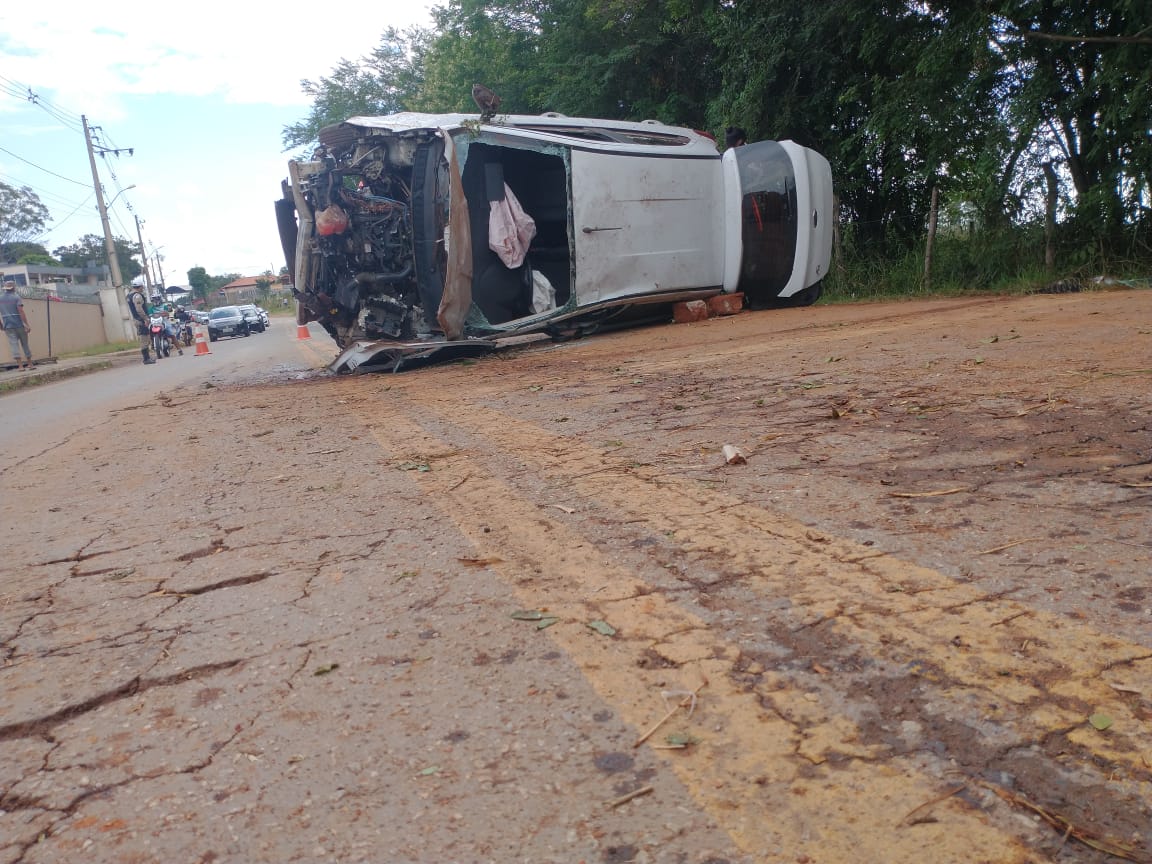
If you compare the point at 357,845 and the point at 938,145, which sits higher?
the point at 938,145

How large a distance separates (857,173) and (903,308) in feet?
16.8

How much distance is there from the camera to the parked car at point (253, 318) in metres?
33.2

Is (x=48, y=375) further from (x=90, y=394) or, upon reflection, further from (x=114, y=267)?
(x=114, y=267)

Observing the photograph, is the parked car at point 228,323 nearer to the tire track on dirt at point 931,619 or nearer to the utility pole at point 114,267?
the utility pole at point 114,267

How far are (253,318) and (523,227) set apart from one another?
2642cm

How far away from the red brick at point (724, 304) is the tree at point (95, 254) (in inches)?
2998

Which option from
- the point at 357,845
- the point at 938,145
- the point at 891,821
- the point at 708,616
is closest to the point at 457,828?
the point at 357,845

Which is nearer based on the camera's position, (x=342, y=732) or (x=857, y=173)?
(x=342, y=732)

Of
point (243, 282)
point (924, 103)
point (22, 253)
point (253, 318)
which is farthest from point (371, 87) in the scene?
point (243, 282)

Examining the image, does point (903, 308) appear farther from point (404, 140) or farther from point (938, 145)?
point (404, 140)

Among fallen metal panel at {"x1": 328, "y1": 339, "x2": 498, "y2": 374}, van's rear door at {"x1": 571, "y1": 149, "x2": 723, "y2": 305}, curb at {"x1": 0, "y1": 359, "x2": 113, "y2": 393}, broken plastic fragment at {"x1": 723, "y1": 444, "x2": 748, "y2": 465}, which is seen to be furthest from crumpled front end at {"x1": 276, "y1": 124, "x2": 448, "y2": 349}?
curb at {"x1": 0, "y1": 359, "x2": 113, "y2": 393}

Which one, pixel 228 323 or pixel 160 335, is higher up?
pixel 160 335

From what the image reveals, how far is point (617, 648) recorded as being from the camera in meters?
2.10

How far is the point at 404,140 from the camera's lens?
9109 mm
